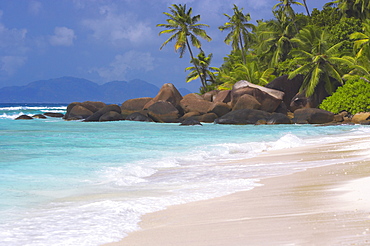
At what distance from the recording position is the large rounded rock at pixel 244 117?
92.7 feet

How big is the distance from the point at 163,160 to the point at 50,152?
384cm

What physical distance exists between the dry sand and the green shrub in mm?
23649

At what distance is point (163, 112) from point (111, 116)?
440 centimetres

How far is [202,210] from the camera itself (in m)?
4.42

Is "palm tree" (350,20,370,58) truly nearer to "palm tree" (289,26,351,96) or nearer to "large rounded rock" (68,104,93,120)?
"palm tree" (289,26,351,96)

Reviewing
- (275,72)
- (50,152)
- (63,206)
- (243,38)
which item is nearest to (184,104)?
(275,72)

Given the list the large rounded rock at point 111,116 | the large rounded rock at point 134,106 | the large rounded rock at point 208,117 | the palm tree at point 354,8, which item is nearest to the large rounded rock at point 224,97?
the large rounded rock at point 208,117

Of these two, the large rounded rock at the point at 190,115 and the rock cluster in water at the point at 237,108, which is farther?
the large rounded rock at the point at 190,115

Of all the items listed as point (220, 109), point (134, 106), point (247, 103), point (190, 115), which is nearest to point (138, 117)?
point (134, 106)

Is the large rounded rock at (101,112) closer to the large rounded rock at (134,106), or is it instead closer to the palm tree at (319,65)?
the large rounded rock at (134,106)

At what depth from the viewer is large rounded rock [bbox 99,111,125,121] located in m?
33.4

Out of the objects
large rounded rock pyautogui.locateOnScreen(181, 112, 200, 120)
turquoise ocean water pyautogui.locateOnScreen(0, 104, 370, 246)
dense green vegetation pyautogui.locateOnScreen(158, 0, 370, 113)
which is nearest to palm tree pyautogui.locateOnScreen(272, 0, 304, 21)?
dense green vegetation pyautogui.locateOnScreen(158, 0, 370, 113)

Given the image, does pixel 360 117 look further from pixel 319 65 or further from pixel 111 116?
pixel 111 116

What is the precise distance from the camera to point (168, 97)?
1340 inches
